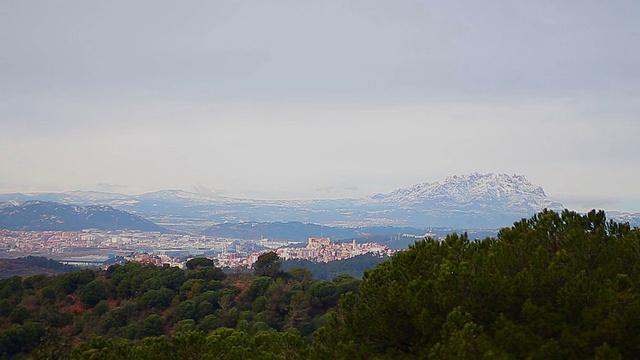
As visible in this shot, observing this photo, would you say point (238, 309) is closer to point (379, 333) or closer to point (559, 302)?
point (379, 333)

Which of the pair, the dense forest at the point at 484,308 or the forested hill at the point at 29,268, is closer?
the dense forest at the point at 484,308

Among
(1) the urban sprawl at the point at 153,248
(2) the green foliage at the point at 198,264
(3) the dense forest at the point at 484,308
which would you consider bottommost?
(1) the urban sprawl at the point at 153,248

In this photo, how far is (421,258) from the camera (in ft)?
26.6

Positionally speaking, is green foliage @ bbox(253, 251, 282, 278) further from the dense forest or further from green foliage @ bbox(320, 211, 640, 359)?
green foliage @ bbox(320, 211, 640, 359)

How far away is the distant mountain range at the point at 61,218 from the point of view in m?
126

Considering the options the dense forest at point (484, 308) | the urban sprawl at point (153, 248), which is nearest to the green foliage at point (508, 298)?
the dense forest at point (484, 308)

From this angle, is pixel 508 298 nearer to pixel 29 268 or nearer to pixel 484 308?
pixel 484 308

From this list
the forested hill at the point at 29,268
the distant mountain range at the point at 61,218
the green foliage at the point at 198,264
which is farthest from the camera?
the distant mountain range at the point at 61,218

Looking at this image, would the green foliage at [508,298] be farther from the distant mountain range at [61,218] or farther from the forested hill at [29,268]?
the distant mountain range at [61,218]

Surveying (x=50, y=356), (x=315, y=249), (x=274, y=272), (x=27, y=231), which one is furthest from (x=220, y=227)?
(x=50, y=356)

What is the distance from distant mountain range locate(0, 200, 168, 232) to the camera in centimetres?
12600

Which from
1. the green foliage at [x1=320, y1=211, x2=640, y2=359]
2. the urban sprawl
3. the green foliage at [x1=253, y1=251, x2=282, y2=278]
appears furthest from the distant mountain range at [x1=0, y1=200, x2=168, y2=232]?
the green foliage at [x1=320, y1=211, x2=640, y2=359]

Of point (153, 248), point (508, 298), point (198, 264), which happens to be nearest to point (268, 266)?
point (198, 264)

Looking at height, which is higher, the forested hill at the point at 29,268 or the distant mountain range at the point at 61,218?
the distant mountain range at the point at 61,218
